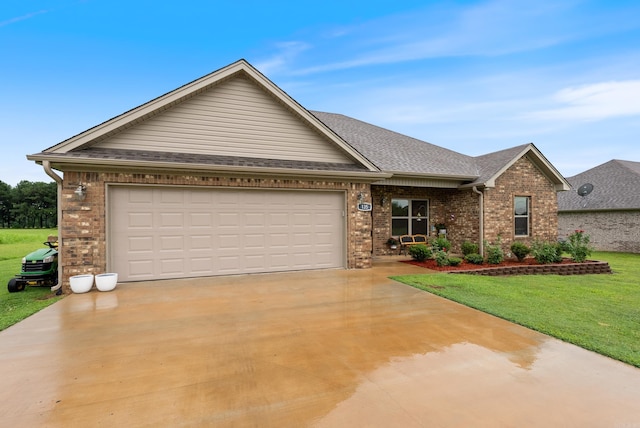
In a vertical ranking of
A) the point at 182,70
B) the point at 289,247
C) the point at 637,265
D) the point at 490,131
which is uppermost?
the point at 182,70

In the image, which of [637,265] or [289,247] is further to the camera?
[637,265]

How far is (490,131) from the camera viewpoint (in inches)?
1033

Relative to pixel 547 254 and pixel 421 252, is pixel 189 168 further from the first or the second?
pixel 547 254

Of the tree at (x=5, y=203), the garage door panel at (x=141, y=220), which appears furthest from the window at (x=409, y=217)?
the tree at (x=5, y=203)

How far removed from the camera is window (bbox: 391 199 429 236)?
1299 cm

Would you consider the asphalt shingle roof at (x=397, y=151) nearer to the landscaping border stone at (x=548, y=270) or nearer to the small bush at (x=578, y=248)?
the landscaping border stone at (x=548, y=270)

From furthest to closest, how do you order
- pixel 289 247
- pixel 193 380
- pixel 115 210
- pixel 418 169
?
pixel 418 169 < pixel 289 247 < pixel 115 210 < pixel 193 380

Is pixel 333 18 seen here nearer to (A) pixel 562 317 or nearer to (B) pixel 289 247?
(B) pixel 289 247

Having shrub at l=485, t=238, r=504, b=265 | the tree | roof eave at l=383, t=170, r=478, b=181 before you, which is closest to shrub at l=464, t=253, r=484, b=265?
shrub at l=485, t=238, r=504, b=265

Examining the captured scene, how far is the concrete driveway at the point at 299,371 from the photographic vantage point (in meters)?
2.55

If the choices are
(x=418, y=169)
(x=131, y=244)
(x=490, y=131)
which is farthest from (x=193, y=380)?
(x=490, y=131)

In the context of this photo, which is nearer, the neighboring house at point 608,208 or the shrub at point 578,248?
the shrub at point 578,248

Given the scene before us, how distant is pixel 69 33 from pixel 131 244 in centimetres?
1268

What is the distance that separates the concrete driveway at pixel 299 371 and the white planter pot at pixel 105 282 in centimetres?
127
